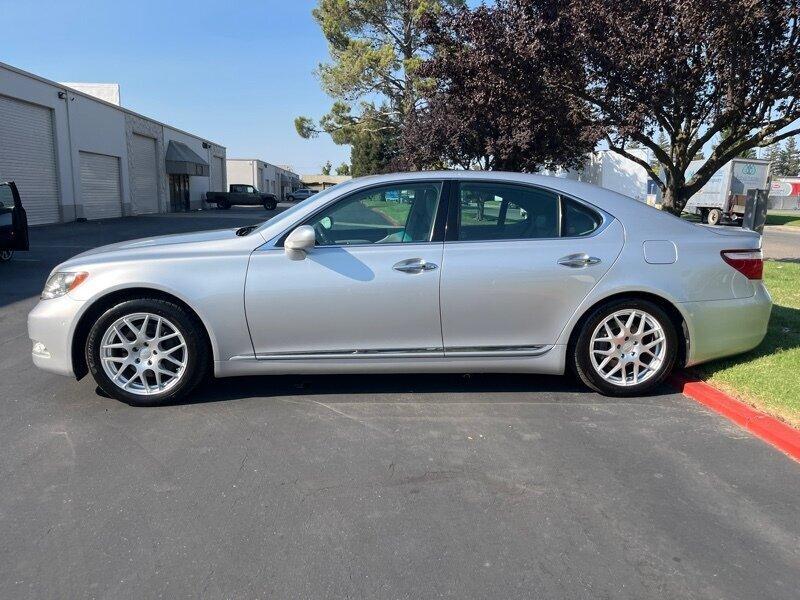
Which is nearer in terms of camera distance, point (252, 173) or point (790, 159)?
point (252, 173)

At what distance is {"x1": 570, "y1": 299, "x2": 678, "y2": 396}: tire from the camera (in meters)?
4.38

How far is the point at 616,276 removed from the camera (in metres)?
4.30

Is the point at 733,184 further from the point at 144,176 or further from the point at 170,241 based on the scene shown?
the point at 170,241

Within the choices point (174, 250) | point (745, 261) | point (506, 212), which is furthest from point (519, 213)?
point (174, 250)

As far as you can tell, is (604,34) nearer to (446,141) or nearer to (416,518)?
(416,518)

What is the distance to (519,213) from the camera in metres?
4.44

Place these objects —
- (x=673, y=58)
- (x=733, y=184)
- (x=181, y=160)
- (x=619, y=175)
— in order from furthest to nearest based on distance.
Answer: (x=619, y=175)
(x=181, y=160)
(x=733, y=184)
(x=673, y=58)

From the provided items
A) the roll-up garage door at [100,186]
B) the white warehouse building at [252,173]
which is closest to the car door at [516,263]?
the roll-up garage door at [100,186]

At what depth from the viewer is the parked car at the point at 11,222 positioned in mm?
11516

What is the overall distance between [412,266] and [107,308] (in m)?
2.12

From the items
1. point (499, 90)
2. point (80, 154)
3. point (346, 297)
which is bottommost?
point (346, 297)

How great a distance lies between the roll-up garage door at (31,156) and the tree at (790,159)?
12278 centimetres

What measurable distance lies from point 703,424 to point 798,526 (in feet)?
3.98

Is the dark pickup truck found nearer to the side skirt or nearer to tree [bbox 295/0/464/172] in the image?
tree [bbox 295/0/464/172]
